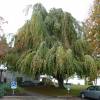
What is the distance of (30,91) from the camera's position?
3762 cm

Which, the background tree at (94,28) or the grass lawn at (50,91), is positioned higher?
the background tree at (94,28)

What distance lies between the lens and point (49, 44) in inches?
1358

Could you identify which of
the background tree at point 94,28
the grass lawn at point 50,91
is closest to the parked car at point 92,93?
the grass lawn at point 50,91

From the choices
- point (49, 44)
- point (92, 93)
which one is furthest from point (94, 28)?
point (92, 93)

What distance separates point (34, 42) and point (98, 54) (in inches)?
287

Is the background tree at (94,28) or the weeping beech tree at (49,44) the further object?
the background tree at (94,28)

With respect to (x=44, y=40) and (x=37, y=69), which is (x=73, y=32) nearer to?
(x=44, y=40)

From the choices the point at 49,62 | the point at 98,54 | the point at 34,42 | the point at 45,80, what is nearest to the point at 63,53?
the point at 49,62

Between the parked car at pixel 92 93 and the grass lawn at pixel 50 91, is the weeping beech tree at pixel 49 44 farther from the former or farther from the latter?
the parked car at pixel 92 93

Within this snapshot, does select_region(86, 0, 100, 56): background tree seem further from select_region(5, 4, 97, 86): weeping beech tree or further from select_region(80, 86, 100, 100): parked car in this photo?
select_region(80, 86, 100, 100): parked car

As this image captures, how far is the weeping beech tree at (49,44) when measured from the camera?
107 feet

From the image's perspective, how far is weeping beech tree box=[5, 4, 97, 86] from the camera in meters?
32.5

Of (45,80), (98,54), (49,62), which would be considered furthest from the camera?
(45,80)

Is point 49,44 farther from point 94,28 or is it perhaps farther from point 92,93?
point 92,93
